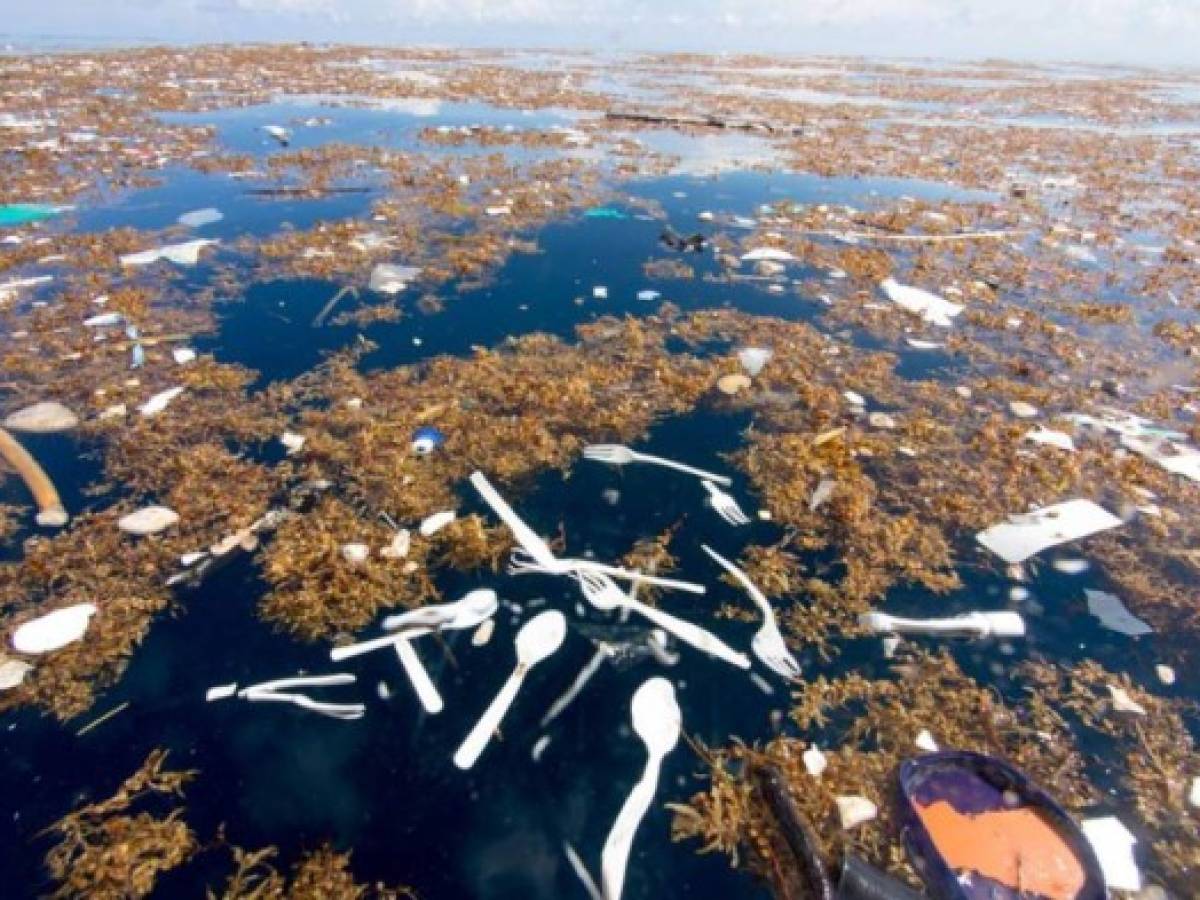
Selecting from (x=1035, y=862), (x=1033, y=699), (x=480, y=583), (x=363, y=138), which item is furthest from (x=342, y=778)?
(x=363, y=138)

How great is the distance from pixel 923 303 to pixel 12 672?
9797mm

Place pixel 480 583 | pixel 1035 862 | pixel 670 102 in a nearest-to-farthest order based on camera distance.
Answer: pixel 1035 862
pixel 480 583
pixel 670 102

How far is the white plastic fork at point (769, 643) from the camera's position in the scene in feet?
12.1

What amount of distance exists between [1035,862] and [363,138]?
2017 cm

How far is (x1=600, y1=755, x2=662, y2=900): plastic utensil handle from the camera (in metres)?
2.72

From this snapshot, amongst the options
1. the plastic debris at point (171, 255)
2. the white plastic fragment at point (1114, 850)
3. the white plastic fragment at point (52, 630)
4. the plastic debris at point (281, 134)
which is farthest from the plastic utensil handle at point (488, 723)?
the plastic debris at point (281, 134)

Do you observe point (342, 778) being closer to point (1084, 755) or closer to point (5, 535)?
point (5, 535)

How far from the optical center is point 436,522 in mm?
4598

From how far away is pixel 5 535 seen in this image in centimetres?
427

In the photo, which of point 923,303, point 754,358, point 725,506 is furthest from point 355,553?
point 923,303

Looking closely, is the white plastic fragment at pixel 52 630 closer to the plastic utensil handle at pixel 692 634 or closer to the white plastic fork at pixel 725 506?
the plastic utensil handle at pixel 692 634

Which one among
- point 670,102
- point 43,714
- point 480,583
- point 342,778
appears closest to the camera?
point 342,778

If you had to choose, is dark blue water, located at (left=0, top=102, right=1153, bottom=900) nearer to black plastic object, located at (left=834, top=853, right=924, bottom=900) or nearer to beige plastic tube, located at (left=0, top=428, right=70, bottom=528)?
beige plastic tube, located at (left=0, top=428, right=70, bottom=528)

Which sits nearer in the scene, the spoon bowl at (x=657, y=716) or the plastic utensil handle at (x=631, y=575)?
the spoon bowl at (x=657, y=716)
